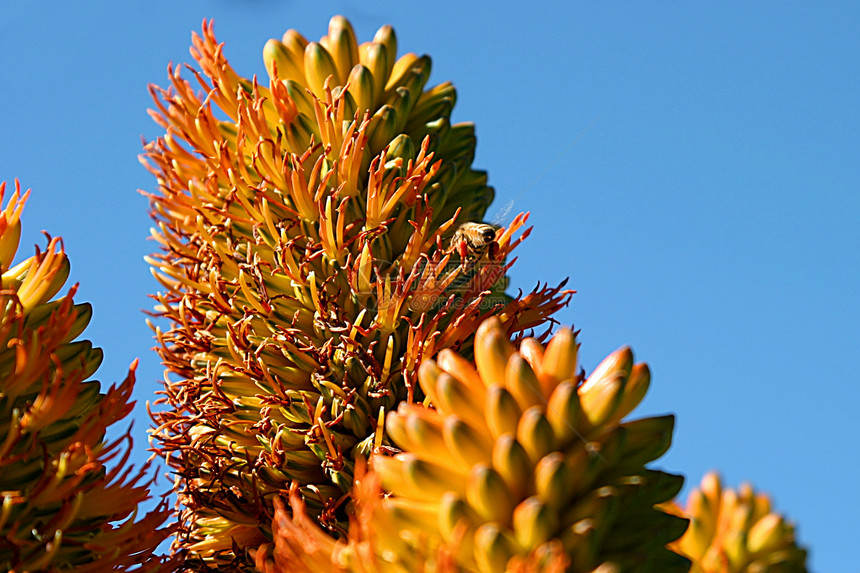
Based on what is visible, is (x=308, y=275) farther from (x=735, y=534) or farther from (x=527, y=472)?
(x=735, y=534)

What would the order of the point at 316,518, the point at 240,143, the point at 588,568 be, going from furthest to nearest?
the point at 240,143 → the point at 316,518 → the point at 588,568

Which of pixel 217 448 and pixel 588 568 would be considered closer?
pixel 588 568

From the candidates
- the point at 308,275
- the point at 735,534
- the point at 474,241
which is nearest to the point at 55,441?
the point at 308,275

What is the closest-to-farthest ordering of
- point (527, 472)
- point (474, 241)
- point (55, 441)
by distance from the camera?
1. point (527, 472)
2. point (55, 441)
3. point (474, 241)

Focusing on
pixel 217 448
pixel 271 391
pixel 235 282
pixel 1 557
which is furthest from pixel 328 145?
pixel 1 557

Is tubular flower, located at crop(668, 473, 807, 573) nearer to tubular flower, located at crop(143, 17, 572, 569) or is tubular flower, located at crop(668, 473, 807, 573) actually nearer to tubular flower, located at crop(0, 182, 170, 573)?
tubular flower, located at crop(143, 17, 572, 569)

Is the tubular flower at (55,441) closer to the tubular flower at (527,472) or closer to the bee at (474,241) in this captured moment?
the tubular flower at (527,472)

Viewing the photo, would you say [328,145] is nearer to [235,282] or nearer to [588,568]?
[235,282]
